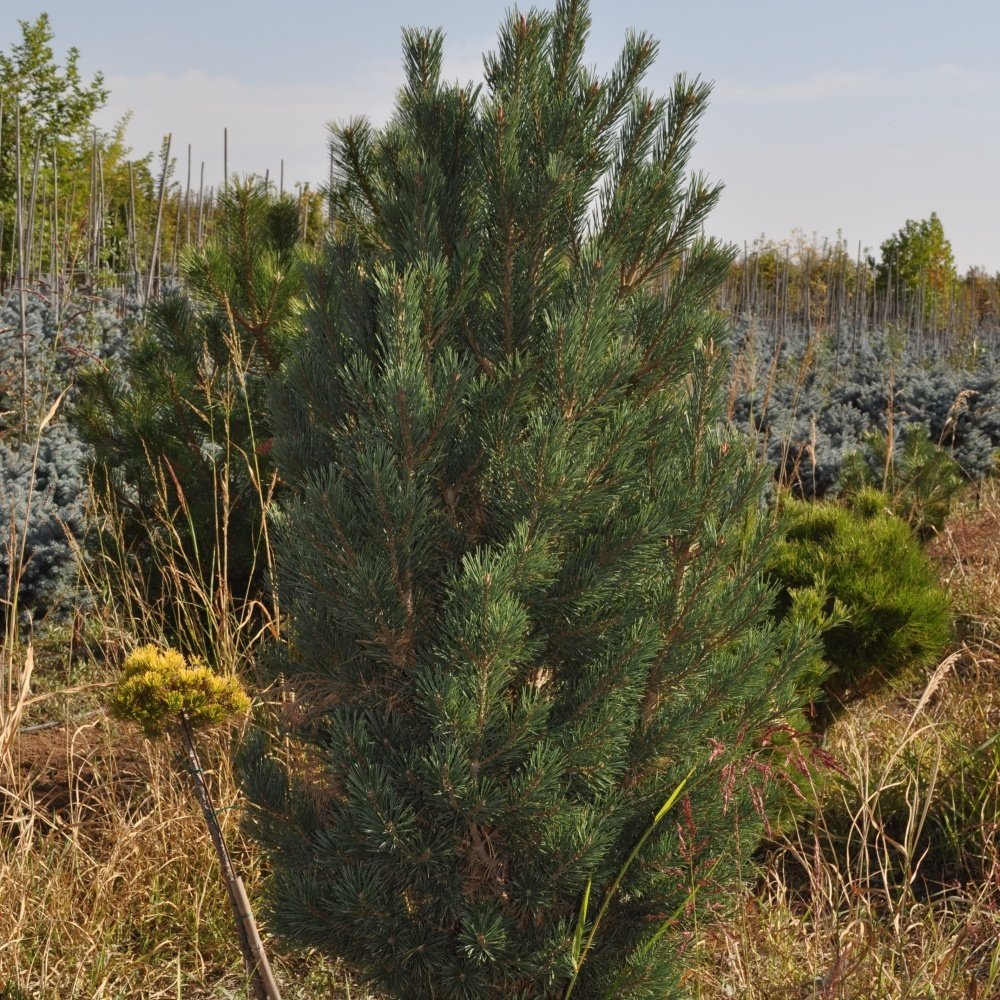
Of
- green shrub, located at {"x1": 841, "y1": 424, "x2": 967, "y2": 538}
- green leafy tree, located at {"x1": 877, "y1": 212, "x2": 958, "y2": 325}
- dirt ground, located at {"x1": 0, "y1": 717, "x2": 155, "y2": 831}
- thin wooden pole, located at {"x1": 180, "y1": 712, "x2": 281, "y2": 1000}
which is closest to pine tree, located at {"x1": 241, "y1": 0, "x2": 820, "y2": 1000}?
thin wooden pole, located at {"x1": 180, "y1": 712, "x2": 281, "y2": 1000}

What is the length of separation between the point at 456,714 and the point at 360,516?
419 mm

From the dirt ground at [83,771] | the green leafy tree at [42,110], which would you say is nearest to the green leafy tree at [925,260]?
the green leafy tree at [42,110]

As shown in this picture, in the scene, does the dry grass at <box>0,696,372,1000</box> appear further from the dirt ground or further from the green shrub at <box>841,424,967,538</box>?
the green shrub at <box>841,424,967,538</box>

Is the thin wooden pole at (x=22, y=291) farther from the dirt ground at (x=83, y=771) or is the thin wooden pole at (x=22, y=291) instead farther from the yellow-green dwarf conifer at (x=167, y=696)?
the yellow-green dwarf conifer at (x=167, y=696)

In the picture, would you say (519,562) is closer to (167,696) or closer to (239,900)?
(167,696)

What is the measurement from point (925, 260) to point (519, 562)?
95.6 ft

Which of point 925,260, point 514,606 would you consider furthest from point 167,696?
point 925,260

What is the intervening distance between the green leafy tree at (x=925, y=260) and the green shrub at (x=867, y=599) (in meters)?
24.0

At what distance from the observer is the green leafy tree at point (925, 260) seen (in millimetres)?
28109

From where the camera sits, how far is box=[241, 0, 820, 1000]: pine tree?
6.81ft

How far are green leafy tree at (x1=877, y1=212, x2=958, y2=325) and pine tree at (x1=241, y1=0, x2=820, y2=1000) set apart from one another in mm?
26615

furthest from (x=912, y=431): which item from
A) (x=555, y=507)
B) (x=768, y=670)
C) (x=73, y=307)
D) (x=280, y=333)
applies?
(x=73, y=307)

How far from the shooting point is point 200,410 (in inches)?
178

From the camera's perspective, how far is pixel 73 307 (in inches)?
412
